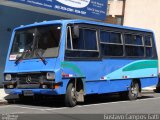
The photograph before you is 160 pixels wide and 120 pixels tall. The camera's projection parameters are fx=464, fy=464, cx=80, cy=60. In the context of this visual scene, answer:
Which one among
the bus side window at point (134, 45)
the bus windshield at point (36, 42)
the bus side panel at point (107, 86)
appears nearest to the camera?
the bus windshield at point (36, 42)

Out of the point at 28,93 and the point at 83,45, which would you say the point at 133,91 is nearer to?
the point at 83,45

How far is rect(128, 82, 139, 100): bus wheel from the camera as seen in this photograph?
18653 millimetres

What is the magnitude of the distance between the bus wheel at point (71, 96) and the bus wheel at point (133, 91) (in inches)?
158

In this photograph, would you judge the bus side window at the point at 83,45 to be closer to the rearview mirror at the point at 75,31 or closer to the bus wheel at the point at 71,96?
the rearview mirror at the point at 75,31

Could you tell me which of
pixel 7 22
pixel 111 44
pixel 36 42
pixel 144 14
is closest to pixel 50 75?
pixel 36 42

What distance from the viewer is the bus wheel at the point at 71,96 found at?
14841mm

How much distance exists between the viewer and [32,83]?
14.8 m

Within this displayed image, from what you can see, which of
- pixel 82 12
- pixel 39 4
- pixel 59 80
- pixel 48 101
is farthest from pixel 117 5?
pixel 59 80

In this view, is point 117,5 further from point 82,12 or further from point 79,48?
point 79,48

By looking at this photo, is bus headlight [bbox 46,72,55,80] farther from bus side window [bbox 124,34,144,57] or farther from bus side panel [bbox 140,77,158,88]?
bus side panel [bbox 140,77,158,88]

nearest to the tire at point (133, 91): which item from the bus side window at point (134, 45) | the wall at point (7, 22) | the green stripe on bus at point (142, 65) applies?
the green stripe on bus at point (142, 65)

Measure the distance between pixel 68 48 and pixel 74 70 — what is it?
76 cm

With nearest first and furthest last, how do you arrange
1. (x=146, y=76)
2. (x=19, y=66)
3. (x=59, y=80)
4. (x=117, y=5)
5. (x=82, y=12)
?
(x=59, y=80) < (x=19, y=66) < (x=146, y=76) < (x=82, y=12) < (x=117, y=5)

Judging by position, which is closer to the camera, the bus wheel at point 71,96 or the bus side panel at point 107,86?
the bus wheel at point 71,96
